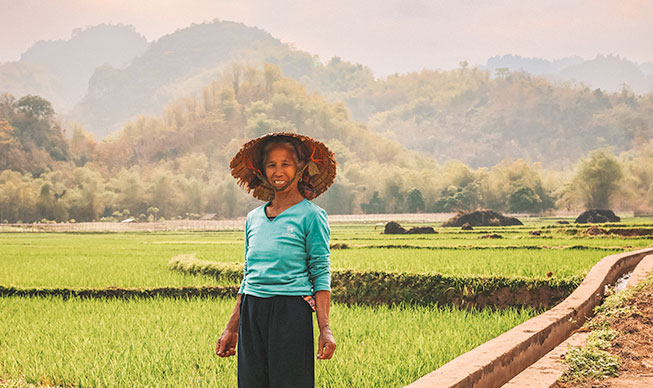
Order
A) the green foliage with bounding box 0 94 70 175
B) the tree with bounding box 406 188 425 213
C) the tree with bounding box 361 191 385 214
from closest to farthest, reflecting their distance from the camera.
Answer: the tree with bounding box 406 188 425 213, the green foliage with bounding box 0 94 70 175, the tree with bounding box 361 191 385 214

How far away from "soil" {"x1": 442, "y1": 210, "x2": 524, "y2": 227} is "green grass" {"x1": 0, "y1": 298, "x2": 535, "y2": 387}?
2033 cm

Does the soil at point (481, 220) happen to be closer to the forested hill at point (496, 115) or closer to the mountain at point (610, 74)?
the forested hill at point (496, 115)

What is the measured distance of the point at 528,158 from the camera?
89.0m

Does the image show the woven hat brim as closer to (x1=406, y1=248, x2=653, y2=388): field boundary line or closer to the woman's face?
the woman's face

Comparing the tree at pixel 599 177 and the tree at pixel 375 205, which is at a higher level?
the tree at pixel 599 177

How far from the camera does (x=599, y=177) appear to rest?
3800 cm

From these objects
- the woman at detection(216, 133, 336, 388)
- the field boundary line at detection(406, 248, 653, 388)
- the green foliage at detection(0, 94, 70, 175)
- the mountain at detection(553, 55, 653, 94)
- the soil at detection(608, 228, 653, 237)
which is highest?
the mountain at detection(553, 55, 653, 94)

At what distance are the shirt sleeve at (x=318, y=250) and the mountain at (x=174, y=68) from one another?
102m

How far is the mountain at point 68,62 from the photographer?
319 feet

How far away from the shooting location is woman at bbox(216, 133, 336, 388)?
2123 millimetres

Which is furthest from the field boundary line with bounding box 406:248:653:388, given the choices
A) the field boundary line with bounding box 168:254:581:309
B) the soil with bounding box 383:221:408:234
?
the soil with bounding box 383:221:408:234

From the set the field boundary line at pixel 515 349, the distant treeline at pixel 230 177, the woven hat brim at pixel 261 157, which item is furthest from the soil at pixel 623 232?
the distant treeline at pixel 230 177

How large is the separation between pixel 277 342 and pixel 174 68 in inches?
5483

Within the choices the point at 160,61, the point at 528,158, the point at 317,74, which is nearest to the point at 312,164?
the point at 528,158
